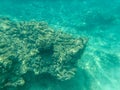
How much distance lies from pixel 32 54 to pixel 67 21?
8.91 meters

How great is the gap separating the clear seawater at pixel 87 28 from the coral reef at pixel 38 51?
2.52ft

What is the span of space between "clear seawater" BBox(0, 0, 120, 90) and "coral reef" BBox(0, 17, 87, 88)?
77 cm

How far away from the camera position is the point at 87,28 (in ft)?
59.6

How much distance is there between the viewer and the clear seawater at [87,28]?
1223 centimetres

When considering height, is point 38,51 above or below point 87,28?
below

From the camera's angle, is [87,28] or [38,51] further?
[87,28]

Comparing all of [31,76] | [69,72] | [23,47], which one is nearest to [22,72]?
[31,76]

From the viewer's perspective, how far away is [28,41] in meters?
11.9

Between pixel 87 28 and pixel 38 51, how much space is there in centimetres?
810

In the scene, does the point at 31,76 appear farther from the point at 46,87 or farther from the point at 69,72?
the point at 69,72

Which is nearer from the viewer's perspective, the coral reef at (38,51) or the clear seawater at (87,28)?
the coral reef at (38,51)

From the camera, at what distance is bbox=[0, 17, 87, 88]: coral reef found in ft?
31.0

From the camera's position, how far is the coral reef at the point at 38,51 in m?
9.44

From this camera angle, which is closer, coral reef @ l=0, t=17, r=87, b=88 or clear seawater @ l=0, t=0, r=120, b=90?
coral reef @ l=0, t=17, r=87, b=88
